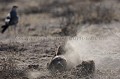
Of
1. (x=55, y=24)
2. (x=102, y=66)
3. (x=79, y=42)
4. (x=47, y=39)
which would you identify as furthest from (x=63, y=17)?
(x=102, y=66)

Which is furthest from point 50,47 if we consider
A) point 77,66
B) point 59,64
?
point 77,66

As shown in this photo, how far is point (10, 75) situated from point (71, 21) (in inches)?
356

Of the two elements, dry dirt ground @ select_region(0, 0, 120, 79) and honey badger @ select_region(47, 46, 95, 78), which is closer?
honey badger @ select_region(47, 46, 95, 78)

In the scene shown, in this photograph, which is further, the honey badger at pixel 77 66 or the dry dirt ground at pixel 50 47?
the dry dirt ground at pixel 50 47

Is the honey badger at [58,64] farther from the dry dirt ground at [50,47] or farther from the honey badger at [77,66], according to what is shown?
the dry dirt ground at [50,47]

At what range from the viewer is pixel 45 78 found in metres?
8.86

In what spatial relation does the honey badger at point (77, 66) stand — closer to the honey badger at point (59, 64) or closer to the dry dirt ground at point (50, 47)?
the honey badger at point (59, 64)

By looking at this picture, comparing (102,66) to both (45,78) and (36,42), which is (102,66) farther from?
(36,42)

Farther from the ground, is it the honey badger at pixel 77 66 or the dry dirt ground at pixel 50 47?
the honey badger at pixel 77 66

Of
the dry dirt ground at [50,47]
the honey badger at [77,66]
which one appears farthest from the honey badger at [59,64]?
the dry dirt ground at [50,47]

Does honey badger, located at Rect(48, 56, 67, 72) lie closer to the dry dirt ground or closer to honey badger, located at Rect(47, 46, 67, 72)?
honey badger, located at Rect(47, 46, 67, 72)

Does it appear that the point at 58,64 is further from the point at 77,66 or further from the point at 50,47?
the point at 50,47

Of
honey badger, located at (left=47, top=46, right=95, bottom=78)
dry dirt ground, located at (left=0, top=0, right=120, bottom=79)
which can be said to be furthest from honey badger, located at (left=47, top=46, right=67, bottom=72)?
dry dirt ground, located at (left=0, top=0, right=120, bottom=79)

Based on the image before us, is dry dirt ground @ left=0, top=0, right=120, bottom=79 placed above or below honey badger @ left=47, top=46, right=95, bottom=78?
below
